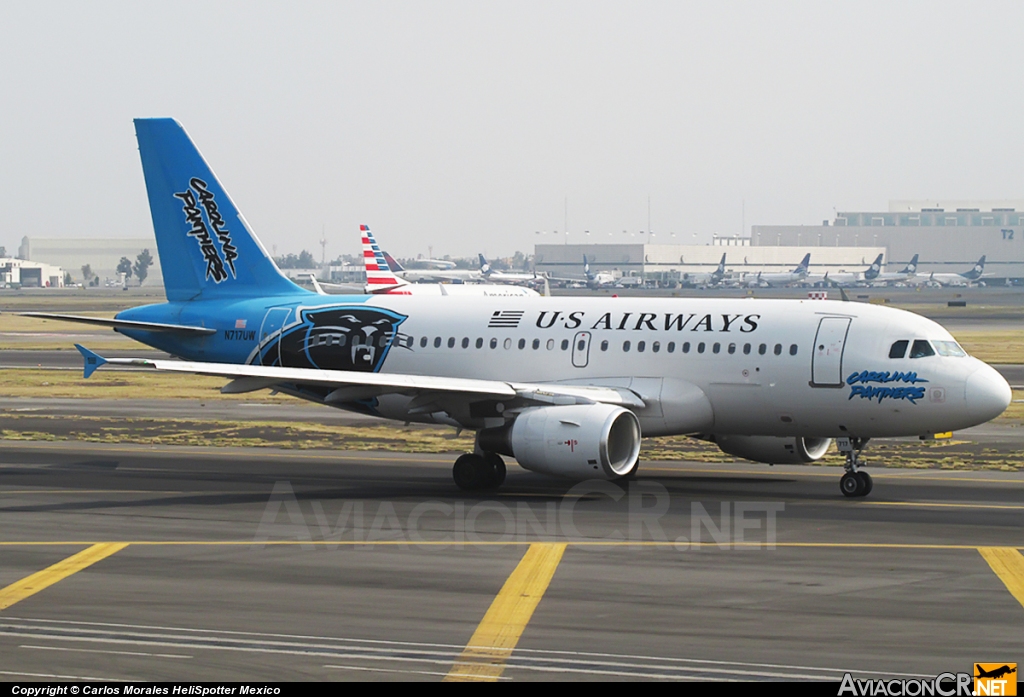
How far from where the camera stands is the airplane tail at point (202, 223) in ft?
128

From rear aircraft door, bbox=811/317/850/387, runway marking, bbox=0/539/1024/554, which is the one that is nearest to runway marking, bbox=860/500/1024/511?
rear aircraft door, bbox=811/317/850/387

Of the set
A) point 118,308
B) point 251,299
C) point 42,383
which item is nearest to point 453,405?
point 251,299

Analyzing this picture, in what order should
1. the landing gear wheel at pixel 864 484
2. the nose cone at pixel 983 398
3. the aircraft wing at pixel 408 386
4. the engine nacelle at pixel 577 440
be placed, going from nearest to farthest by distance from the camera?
the engine nacelle at pixel 577 440 → the nose cone at pixel 983 398 → the landing gear wheel at pixel 864 484 → the aircraft wing at pixel 408 386

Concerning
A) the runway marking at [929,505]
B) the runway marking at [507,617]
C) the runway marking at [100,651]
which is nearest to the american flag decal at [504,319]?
the runway marking at [929,505]

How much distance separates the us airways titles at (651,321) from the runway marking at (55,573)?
44.1 ft

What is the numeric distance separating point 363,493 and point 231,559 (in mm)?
8106

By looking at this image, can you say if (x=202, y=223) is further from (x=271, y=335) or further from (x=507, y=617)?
(x=507, y=617)

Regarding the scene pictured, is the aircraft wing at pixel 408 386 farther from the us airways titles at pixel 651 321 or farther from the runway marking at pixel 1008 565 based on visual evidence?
the runway marking at pixel 1008 565

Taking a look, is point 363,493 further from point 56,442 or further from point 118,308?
point 118,308

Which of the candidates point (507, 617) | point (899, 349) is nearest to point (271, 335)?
point (899, 349)

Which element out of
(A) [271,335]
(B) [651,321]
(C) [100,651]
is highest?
(B) [651,321]

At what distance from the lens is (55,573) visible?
2164 cm

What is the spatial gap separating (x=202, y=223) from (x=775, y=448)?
17.7 metres

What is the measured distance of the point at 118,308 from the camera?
5822 inches
